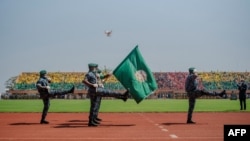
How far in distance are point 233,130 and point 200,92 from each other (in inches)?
399

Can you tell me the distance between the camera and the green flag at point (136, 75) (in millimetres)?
18859

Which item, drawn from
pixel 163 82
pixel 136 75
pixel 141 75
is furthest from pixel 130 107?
pixel 163 82

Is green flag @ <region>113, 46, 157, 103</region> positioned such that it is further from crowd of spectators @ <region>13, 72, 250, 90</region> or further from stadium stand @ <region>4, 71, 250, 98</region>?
crowd of spectators @ <region>13, 72, 250, 90</region>

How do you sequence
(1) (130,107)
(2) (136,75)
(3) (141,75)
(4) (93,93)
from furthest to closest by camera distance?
(1) (130,107) < (3) (141,75) < (2) (136,75) < (4) (93,93)

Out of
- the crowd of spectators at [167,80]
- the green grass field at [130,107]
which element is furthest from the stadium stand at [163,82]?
the green grass field at [130,107]

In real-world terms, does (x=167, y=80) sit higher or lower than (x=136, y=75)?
higher

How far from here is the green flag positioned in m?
18.9

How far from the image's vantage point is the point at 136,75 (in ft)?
63.1

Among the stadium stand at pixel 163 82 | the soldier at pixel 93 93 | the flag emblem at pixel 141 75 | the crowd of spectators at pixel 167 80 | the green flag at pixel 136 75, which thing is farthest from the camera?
the crowd of spectators at pixel 167 80

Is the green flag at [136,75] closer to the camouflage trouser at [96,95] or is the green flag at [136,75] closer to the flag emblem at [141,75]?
the flag emblem at [141,75]

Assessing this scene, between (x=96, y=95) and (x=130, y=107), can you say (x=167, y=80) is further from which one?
(x=96, y=95)

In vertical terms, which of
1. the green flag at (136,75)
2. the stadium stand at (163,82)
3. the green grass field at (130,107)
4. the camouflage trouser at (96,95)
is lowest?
the green grass field at (130,107)

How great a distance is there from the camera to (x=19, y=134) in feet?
47.5

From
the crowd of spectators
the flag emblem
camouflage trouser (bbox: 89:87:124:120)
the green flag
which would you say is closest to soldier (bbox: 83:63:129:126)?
camouflage trouser (bbox: 89:87:124:120)
